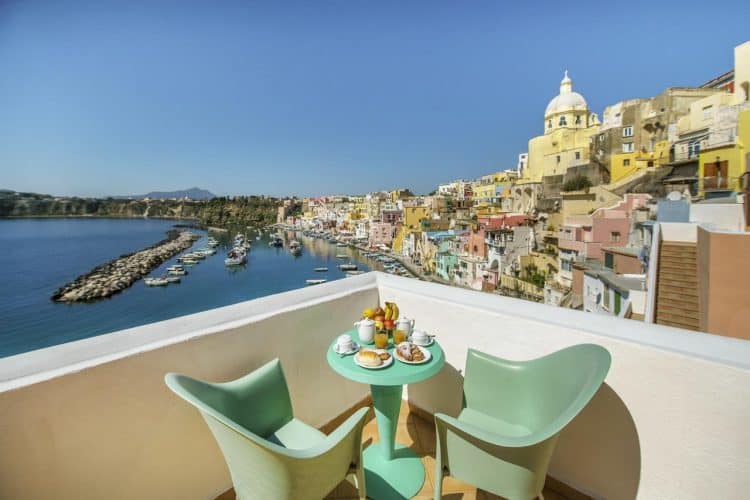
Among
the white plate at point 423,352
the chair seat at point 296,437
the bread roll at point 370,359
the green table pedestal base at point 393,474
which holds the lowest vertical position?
the green table pedestal base at point 393,474

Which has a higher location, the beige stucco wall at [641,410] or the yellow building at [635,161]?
the yellow building at [635,161]

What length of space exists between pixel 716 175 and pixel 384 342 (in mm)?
15502

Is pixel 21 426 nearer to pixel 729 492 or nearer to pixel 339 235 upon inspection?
pixel 729 492

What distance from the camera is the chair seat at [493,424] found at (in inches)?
45.8

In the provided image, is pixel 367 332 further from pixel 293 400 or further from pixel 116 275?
pixel 116 275

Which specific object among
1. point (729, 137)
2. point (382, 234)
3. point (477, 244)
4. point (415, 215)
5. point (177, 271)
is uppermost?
point (729, 137)

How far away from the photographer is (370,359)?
1186 mm

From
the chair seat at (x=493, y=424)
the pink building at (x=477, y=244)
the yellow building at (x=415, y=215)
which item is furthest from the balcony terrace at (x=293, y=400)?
the yellow building at (x=415, y=215)

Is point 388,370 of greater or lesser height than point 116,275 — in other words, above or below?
above

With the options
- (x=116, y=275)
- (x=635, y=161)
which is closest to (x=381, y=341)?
(x=635, y=161)

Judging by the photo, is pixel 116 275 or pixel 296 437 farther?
pixel 116 275

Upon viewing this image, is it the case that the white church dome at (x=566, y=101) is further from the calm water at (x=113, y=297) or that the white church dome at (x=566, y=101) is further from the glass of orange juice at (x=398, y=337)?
the glass of orange juice at (x=398, y=337)

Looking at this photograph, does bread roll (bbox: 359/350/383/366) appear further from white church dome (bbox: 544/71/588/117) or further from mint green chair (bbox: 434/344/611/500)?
white church dome (bbox: 544/71/588/117)

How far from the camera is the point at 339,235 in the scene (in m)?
48.0
